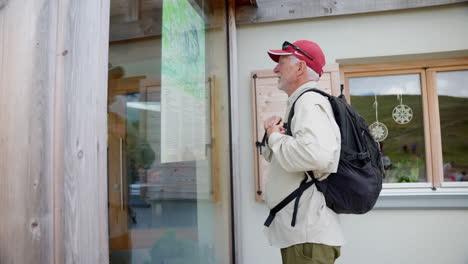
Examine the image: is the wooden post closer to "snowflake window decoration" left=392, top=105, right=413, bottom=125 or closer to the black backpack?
the black backpack

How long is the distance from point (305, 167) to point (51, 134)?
37.8 inches

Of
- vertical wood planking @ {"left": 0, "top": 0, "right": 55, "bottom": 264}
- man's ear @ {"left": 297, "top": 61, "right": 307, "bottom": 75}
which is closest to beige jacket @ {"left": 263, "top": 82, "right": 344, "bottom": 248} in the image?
man's ear @ {"left": 297, "top": 61, "right": 307, "bottom": 75}

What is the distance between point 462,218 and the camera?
8.30 ft

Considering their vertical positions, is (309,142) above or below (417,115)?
below

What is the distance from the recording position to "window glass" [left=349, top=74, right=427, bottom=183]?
2773 millimetres

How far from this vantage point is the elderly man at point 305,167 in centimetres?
126

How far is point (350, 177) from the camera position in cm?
130

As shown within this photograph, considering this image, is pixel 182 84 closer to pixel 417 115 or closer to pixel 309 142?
pixel 309 142

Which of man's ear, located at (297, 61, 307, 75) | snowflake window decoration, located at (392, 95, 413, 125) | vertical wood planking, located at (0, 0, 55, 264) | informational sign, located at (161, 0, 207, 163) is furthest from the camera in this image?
snowflake window decoration, located at (392, 95, 413, 125)

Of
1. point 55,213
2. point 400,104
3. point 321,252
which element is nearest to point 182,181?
point 321,252

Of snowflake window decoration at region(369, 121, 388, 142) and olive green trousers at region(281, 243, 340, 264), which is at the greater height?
snowflake window decoration at region(369, 121, 388, 142)

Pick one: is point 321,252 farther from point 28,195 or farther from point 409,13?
point 409,13

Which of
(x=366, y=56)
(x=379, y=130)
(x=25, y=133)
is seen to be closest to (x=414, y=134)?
(x=379, y=130)

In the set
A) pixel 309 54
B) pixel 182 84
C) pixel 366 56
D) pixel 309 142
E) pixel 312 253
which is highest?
pixel 366 56
